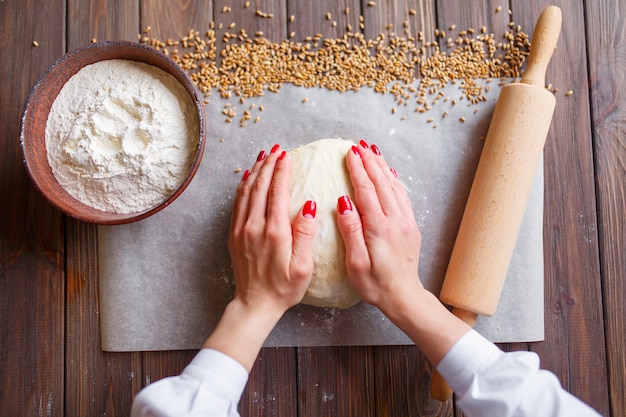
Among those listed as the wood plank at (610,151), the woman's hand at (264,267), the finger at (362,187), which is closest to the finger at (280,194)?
the woman's hand at (264,267)

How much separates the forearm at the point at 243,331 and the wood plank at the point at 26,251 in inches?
15.6

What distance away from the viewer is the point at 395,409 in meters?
0.96

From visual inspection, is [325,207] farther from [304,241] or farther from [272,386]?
[272,386]

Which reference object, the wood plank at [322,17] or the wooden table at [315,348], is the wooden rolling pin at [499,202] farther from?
the wood plank at [322,17]

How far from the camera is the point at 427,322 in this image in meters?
0.80

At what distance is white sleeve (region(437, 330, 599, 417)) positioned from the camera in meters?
0.68

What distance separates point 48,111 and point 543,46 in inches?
36.6

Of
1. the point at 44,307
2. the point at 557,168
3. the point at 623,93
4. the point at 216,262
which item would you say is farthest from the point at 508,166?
the point at 44,307

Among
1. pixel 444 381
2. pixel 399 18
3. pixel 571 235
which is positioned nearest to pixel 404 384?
pixel 444 381

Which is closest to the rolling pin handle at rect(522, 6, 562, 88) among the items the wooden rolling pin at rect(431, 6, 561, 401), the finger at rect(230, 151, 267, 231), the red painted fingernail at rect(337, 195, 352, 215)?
the wooden rolling pin at rect(431, 6, 561, 401)

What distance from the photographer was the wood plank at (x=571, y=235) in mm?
977

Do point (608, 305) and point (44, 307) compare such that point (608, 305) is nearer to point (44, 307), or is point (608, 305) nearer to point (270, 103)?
point (270, 103)

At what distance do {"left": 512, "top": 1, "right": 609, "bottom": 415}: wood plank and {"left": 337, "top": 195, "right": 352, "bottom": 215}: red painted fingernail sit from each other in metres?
0.45

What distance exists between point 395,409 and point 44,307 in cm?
74
